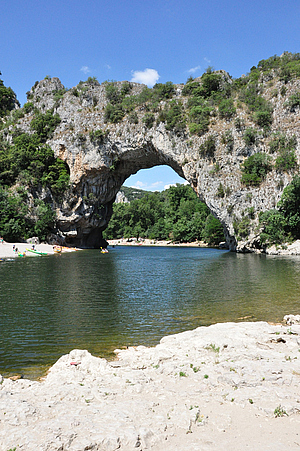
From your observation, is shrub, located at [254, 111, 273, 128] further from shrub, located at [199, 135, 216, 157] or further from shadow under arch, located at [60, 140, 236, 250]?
shadow under arch, located at [60, 140, 236, 250]

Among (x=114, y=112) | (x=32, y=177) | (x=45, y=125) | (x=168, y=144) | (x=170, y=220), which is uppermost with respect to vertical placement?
(x=114, y=112)

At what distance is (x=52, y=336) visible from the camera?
410 inches

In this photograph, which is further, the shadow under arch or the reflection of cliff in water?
the shadow under arch

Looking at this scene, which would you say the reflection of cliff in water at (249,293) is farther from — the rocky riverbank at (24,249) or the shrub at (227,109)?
the rocky riverbank at (24,249)

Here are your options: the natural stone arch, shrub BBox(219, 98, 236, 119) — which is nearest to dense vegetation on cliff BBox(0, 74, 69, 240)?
the natural stone arch

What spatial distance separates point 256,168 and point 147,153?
1914cm

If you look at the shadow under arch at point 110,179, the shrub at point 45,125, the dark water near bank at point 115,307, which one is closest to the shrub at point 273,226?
the shadow under arch at point 110,179

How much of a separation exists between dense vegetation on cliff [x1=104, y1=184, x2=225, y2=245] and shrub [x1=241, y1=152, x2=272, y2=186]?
25.5 metres

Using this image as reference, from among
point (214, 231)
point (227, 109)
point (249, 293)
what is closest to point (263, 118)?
point (227, 109)

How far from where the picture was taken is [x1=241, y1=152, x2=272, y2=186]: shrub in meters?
40.8

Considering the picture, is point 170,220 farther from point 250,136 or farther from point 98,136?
point 250,136

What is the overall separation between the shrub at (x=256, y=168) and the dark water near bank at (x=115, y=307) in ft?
68.2

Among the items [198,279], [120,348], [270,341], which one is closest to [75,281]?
[198,279]

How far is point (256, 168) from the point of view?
4116 cm
